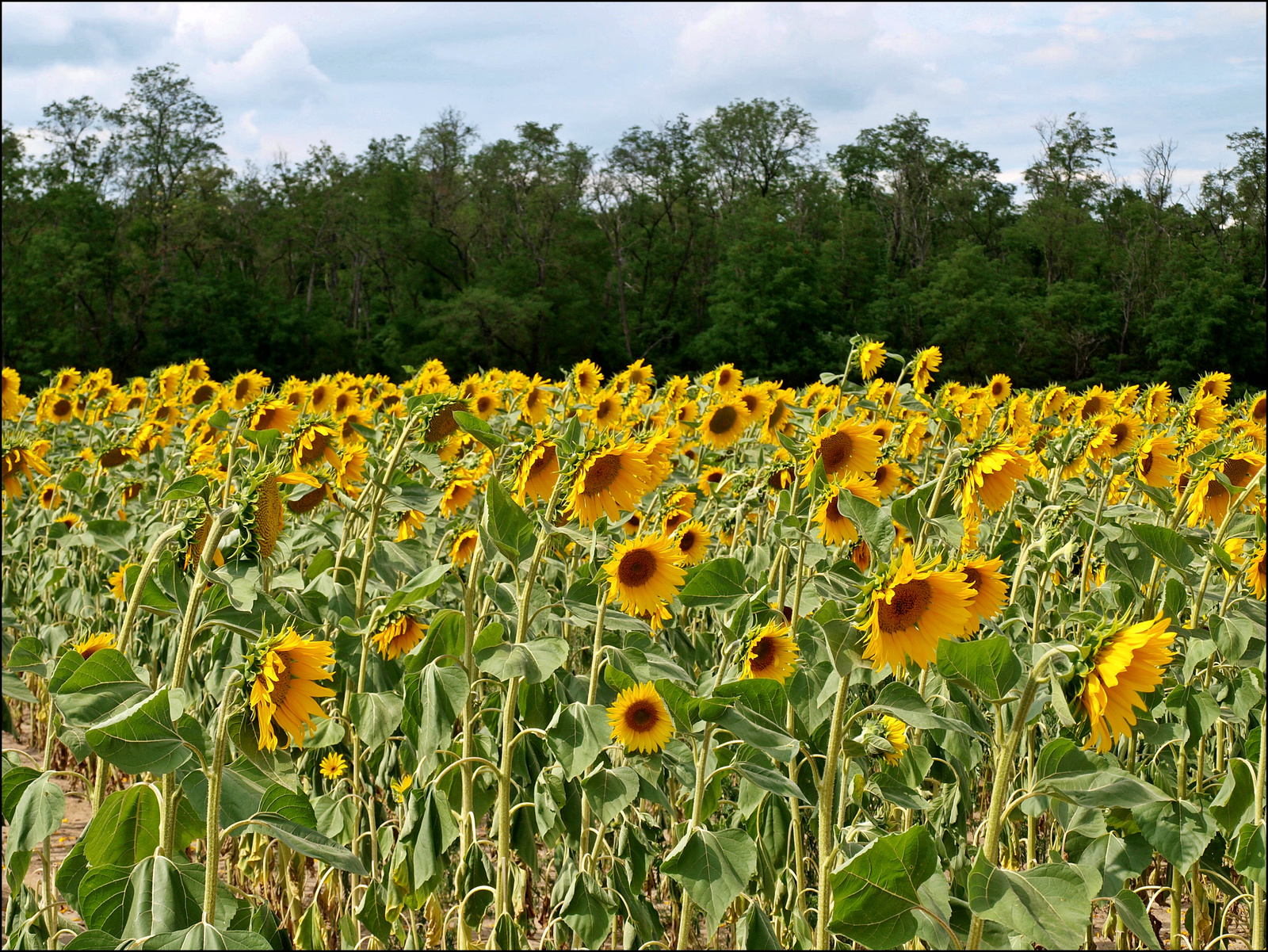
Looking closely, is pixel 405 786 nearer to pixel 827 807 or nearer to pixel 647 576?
pixel 647 576

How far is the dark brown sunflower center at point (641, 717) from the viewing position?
7.11ft

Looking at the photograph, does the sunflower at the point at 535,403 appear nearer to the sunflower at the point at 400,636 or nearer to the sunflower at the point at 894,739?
the sunflower at the point at 400,636

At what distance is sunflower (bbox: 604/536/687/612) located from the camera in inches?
91.0

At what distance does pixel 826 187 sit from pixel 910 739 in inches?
1444

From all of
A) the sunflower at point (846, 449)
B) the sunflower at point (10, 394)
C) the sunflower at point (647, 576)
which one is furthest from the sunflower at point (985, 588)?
the sunflower at point (10, 394)

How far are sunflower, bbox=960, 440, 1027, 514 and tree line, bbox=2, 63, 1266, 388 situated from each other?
21.2 meters


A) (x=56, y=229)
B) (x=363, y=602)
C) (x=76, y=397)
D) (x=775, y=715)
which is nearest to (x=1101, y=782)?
(x=775, y=715)

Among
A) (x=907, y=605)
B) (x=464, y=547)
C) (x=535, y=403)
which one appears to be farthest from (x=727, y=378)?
(x=907, y=605)

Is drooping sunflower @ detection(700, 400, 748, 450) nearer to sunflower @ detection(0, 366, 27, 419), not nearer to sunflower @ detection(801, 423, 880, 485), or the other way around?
sunflower @ detection(801, 423, 880, 485)

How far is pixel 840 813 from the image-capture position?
6.61 ft

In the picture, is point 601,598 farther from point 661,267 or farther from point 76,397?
point 661,267

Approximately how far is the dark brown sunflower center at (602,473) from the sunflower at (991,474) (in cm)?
81

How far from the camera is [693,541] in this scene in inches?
124

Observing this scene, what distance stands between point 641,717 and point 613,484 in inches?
22.6
